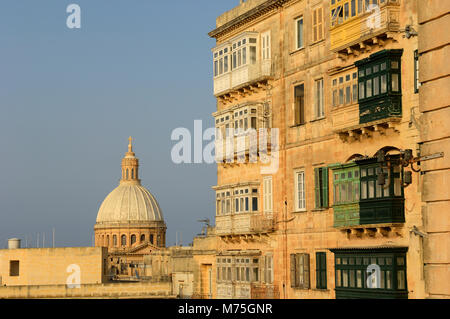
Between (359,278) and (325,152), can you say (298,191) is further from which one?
(359,278)

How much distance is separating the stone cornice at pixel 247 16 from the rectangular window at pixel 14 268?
32.4 meters

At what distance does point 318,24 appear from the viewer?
112 feet

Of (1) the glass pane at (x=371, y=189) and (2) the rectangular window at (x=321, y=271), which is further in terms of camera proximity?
(2) the rectangular window at (x=321, y=271)

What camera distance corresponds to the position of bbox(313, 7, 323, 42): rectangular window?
33.8m

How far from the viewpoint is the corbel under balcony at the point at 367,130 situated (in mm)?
28188

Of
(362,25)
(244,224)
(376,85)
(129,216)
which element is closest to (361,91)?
(376,85)

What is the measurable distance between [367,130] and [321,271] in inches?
259

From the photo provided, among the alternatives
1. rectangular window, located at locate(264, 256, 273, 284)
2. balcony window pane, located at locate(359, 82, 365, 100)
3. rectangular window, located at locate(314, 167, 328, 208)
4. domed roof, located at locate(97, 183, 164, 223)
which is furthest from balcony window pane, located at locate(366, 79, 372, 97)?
domed roof, located at locate(97, 183, 164, 223)

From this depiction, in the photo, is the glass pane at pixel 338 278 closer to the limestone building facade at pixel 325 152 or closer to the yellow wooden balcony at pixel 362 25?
the limestone building facade at pixel 325 152

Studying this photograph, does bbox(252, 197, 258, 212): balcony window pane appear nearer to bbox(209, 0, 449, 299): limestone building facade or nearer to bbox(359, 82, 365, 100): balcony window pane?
bbox(209, 0, 449, 299): limestone building facade

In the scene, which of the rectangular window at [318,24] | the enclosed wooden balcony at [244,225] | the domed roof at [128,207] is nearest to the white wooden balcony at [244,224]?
the enclosed wooden balcony at [244,225]

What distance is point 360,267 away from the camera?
1172 inches

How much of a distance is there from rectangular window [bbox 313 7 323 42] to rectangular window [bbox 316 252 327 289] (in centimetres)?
865
